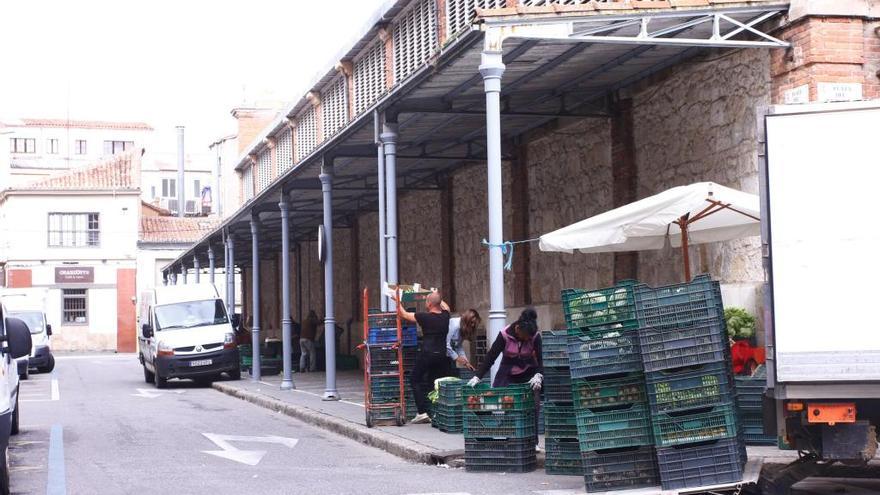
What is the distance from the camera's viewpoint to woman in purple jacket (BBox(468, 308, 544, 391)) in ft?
41.5

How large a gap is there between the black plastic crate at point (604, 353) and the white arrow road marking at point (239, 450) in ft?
13.9

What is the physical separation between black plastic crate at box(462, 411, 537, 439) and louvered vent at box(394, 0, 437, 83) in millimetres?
8137

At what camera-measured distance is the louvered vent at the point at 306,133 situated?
29.4m

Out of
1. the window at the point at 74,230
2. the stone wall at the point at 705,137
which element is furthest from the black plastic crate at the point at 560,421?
the window at the point at 74,230

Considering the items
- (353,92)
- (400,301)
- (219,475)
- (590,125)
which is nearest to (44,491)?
(219,475)

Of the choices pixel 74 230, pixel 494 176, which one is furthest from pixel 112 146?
pixel 494 176

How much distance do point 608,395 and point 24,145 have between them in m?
89.9

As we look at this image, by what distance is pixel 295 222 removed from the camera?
33625 millimetres

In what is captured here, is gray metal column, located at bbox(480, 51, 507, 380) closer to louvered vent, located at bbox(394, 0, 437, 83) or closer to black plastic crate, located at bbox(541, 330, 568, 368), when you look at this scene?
black plastic crate, located at bbox(541, 330, 568, 368)

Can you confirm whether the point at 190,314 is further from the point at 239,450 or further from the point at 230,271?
the point at 239,450

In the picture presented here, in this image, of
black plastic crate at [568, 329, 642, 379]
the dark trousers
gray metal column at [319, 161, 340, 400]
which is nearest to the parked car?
black plastic crate at [568, 329, 642, 379]

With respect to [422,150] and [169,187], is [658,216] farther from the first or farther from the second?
[169,187]

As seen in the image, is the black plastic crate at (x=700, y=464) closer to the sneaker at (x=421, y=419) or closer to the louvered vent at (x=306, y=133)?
the sneaker at (x=421, y=419)

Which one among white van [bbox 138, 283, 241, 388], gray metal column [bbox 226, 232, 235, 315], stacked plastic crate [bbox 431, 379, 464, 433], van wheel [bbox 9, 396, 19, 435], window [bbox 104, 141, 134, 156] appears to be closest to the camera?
stacked plastic crate [bbox 431, 379, 464, 433]
